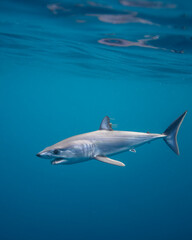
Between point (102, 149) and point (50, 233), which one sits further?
point (50, 233)

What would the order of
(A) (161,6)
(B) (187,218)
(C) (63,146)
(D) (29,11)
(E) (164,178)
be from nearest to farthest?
(C) (63,146) → (A) (161,6) → (D) (29,11) → (B) (187,218) → (E) (164,178)

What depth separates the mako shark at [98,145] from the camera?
200 inches

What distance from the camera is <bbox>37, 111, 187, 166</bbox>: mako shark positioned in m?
5.08

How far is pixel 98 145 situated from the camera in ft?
20.1

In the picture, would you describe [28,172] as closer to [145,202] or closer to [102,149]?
[145,202]

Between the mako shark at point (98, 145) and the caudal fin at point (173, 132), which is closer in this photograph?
the mako shark at point (98, 145)

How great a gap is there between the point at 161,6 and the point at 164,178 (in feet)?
79.5

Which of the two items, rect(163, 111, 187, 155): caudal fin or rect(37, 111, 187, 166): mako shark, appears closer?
rect(37, 111, 187, 166): mako shark

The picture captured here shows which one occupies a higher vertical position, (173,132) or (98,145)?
(173,132)

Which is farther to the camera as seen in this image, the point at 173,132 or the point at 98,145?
the point at 173,132

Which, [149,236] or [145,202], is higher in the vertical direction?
[145,202]

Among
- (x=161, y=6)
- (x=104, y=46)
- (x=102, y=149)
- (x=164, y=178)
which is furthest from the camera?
(x=164, y=178)

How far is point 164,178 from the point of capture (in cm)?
2703

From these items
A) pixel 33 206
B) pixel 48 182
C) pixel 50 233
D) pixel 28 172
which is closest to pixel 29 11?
pixel 50 233
